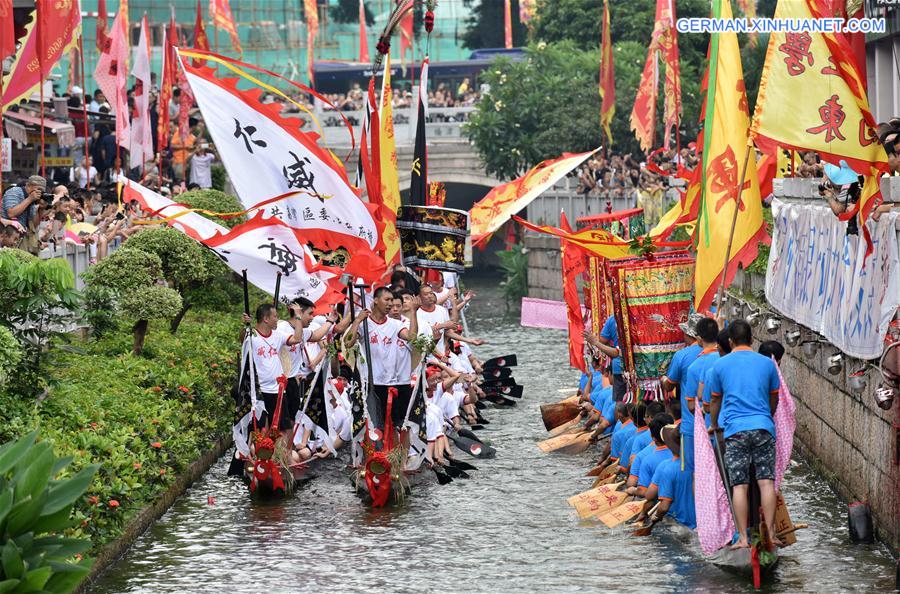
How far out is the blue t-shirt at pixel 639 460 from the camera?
12.1 meters

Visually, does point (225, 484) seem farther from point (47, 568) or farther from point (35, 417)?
point (47, 568)

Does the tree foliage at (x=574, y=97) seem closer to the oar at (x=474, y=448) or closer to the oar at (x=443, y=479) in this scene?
the oar at (x=474, y=448)

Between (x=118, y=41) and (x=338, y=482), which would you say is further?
(x=118, y=41)

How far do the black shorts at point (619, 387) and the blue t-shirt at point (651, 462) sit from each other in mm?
3233

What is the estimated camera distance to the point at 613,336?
50.4 ft

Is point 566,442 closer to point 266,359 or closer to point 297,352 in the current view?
point 297,352

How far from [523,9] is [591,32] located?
5.72 metres

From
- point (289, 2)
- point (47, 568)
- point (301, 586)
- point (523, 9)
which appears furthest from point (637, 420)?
point (289, 2)

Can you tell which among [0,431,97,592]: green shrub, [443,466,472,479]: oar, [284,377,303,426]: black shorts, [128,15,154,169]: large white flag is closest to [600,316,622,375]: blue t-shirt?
[443,466,472,479]: oar

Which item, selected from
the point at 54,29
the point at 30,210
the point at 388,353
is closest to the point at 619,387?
the point at 388,353

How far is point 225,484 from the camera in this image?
48.9 feet

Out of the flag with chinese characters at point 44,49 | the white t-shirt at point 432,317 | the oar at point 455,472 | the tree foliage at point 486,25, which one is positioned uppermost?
the tree foliage at point 486,25

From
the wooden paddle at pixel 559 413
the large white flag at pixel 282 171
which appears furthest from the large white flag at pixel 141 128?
the wooden paddle at pixel 559 413

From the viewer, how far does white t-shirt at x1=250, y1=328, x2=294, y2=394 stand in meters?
14.4
